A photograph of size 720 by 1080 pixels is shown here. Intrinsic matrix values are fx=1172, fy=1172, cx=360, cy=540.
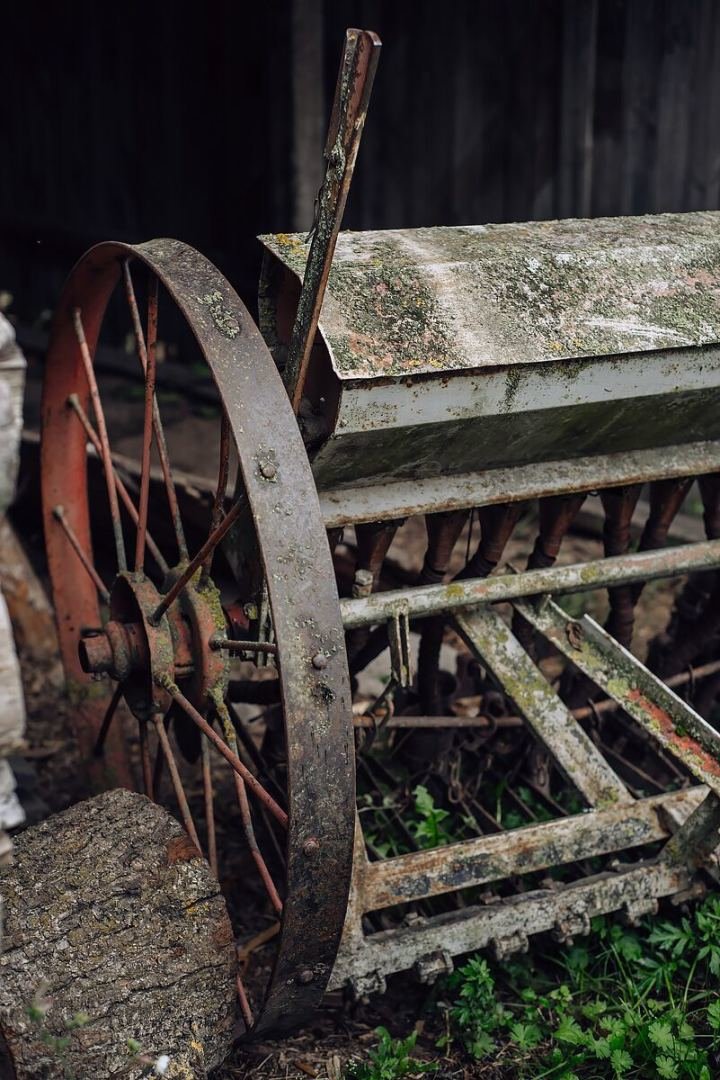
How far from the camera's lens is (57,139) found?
7.02 m

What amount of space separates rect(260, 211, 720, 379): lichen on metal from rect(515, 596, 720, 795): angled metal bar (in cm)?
62

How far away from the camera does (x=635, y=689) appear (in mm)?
2709

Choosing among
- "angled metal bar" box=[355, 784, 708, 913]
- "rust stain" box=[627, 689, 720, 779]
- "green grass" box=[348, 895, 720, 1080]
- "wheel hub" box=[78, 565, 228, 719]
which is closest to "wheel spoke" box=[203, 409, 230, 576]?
"wheel hub" box=[78, 565, 228, 719]

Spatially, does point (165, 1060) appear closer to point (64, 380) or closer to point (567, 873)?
point (567, 873)

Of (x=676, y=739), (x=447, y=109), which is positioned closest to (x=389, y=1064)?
(x=676, y=739)

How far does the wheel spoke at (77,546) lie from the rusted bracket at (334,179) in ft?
3.22

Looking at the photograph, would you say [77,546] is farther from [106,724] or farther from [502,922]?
[502,922]

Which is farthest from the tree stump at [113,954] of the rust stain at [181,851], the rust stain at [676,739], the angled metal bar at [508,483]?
the rust stain at [676,739]

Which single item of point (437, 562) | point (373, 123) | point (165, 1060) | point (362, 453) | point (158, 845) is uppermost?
point (373, 123)

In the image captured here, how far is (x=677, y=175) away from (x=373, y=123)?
1337 mm

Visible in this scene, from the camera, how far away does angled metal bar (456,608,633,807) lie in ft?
8.82

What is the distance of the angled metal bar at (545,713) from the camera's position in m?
2.69

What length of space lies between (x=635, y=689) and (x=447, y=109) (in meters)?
3.19

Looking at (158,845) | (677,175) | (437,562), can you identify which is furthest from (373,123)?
(158,845)
